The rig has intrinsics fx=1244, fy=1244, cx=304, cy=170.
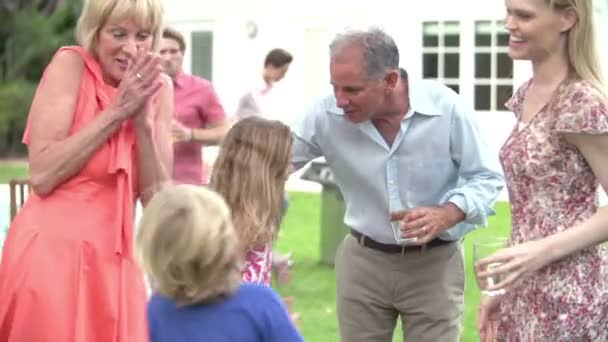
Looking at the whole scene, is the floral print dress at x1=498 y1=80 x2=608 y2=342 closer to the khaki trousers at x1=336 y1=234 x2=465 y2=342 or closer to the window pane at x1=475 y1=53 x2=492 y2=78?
the khaki trousers at x1=336 y1=234 x2=465 y2=342

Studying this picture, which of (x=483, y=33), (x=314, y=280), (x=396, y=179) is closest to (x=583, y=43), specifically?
(x=396, y=179)

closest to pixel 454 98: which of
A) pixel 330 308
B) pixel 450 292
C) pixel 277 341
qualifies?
pixel 450 292

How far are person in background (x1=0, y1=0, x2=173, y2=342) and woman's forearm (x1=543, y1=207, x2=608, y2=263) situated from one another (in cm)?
154

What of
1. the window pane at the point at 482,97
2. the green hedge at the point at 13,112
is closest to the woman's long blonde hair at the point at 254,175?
the window pane at the point at 482,97

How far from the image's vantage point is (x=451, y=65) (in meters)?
22.7

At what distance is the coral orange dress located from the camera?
4.39 metres

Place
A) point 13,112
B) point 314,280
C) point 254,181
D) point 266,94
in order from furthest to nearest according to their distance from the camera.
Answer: point 13,112, point 266,94, point 314,280, point 254,181

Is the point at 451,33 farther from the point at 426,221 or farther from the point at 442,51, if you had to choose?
the point at 426,221

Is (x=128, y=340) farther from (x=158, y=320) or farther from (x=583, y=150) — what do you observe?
(x=583, y=150)

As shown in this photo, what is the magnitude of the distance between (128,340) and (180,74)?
399cm

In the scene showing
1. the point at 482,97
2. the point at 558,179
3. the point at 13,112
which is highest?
the point at 558,179

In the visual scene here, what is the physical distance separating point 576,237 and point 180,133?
447 cm

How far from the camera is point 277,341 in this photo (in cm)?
325

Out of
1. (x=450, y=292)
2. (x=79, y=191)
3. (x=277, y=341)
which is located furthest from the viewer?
(x=450, y=292)
